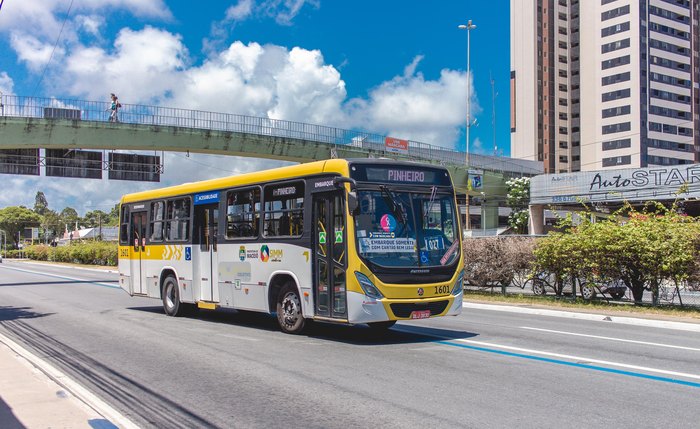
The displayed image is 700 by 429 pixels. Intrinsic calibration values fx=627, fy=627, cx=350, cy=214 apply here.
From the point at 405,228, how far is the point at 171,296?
7.73 m

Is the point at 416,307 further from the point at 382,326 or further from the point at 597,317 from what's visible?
the point at 597,317

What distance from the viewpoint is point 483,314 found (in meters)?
16.6

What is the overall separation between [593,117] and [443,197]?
315 feet

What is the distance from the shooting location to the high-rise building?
306ft

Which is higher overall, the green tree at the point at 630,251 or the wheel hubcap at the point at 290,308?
the green tree at the point at 630,251

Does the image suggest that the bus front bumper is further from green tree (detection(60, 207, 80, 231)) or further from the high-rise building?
green tree (detection(60, 207, 80, 231))

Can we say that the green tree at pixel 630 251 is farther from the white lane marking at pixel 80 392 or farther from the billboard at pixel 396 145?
the billboard at pixel 396 145

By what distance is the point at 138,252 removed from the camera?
17203 millimetres

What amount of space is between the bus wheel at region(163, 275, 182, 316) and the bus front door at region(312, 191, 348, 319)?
19.0 ft

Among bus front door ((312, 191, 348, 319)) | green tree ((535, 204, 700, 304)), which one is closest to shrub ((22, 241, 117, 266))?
green tree ((535, 204, 700, 304))

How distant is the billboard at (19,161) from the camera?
30.9 metres

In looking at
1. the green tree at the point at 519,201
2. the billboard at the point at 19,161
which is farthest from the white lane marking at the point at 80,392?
the green tree at the point at 519,201

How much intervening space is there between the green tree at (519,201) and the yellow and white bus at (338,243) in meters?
48.9

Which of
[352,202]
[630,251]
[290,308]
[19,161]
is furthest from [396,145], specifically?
[352,202]
